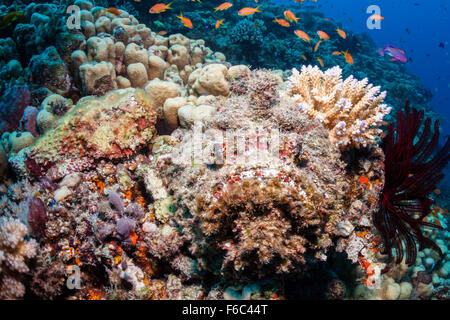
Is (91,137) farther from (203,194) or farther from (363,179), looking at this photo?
(363,179)

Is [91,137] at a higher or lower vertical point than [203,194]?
lower

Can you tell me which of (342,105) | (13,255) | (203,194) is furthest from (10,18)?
(342,105)

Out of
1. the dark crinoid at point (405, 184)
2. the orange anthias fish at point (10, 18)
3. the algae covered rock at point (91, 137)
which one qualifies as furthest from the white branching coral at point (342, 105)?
the orange anthias fish at point (10, 18)

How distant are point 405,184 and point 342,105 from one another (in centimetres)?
129

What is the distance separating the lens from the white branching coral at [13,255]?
209cm

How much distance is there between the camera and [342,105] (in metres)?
2.85

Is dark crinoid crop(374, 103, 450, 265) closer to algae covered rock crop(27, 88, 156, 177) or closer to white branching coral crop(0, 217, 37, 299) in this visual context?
algae covered rock crop(27, 88, 156, 177)

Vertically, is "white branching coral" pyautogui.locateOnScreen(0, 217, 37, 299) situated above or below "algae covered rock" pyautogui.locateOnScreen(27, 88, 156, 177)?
below

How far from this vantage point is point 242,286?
2.18m

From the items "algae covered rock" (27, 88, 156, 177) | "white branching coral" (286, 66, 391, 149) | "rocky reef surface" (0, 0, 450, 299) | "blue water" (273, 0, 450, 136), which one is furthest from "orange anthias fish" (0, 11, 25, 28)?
"blue water" (273, 0, 450, 136)

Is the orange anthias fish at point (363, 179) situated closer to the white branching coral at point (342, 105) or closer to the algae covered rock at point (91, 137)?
the white branching coral at point (342, 105)

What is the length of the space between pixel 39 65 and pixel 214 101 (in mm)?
3478

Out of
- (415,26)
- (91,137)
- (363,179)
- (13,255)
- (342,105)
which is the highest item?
(415,26)

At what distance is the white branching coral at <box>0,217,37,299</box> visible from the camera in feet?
6.86
